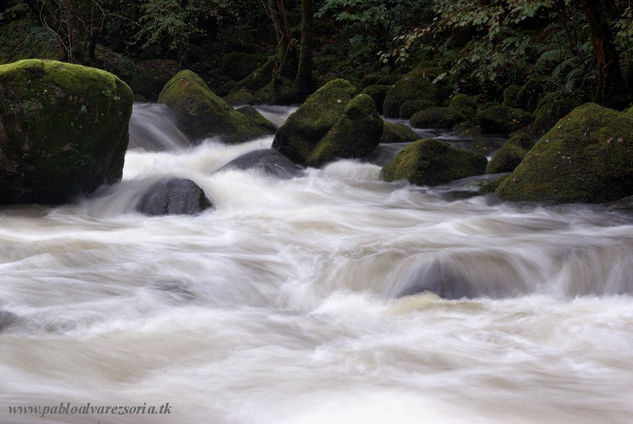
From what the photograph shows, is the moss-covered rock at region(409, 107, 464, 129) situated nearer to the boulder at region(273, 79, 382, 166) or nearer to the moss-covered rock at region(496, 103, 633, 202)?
the boulder at region(273, 79, 382, 166)

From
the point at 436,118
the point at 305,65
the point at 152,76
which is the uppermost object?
the point at 305,65

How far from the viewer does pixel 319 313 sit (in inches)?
193

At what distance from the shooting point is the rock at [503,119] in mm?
12617

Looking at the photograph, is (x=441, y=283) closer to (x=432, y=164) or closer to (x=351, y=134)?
(x=432, y=164)

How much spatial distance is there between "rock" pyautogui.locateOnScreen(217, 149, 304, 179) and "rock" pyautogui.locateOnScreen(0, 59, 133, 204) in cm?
269

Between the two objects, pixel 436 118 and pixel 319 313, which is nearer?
pixel 319 313

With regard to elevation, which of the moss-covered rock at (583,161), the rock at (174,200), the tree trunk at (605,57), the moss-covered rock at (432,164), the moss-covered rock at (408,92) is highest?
the tree trunk at (605,57)

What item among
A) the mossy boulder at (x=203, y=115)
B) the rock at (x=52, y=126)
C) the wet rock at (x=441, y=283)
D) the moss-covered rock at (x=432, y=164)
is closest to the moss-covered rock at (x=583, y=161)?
the moss-covered rock at (x=432, y=164)

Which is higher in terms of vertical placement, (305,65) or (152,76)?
(305,65)

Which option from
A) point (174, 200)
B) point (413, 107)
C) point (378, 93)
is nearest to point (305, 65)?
point (378, 93)

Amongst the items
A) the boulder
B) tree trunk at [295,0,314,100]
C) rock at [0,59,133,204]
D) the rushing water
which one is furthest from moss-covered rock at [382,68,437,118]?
rock at [0,59,133,204]

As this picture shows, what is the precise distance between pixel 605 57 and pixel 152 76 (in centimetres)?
1409

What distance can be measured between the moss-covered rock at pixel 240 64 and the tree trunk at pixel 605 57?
13.0 meters

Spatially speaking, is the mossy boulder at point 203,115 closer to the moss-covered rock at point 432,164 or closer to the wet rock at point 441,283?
the moss-covered rock at point 432,164
